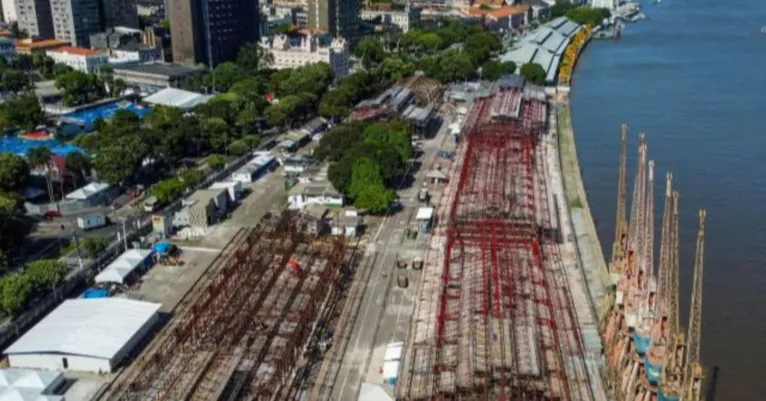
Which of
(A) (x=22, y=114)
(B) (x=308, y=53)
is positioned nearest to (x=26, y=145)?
(A) (x=22, y=114)

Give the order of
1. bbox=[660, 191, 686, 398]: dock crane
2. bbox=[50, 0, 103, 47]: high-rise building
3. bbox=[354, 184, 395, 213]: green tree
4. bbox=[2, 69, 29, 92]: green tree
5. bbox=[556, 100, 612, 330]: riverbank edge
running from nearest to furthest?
bbox=[660, 191, 686, 398]: dock crane → bbox=[556, 100, 612, 330]: riverbank edge → bbox=[354, 184, 395, 213]: green tree → bbox=[2, 69, 29, 92]: green tree → bbox=[50, 0, 103, 47]: high-rise building

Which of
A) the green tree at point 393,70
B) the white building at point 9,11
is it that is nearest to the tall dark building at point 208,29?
the green tree at point 393,70

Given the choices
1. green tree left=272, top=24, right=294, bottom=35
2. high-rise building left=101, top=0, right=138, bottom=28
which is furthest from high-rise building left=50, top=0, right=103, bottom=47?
green tree left=272, top=24, right=294, bottom=35

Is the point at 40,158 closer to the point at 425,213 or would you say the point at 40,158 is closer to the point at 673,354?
the point at 425,213

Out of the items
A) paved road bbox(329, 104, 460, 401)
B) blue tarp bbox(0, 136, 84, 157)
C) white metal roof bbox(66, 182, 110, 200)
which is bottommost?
paved road bbox(329, 104, 460, 401)

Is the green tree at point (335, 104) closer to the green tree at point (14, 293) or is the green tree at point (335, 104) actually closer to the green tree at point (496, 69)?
the green tree at point (496, 69)

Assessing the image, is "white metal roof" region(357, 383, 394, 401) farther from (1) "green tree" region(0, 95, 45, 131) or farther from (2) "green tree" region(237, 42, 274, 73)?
(2) "green tree" region(237, 42, 274, 73)

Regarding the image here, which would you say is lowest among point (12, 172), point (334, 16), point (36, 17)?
point (12, 172)
